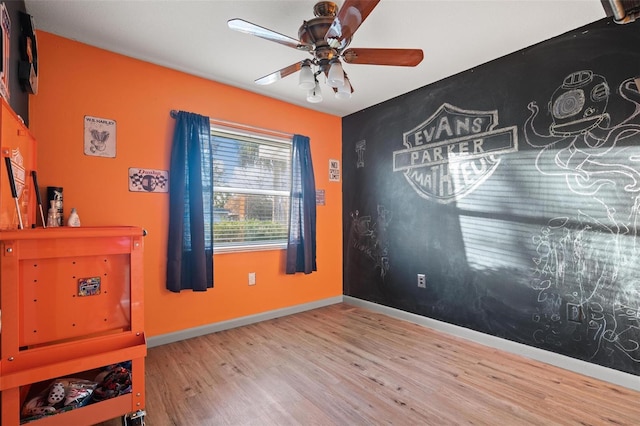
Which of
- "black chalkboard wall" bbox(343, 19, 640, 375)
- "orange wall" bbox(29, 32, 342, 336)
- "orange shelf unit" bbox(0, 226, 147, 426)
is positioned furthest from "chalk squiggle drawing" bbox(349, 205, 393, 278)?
"orange shelf unit" bbox(0, 226, 147, 426)

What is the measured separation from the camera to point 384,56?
1.92m

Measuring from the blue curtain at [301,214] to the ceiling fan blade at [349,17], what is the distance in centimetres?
195

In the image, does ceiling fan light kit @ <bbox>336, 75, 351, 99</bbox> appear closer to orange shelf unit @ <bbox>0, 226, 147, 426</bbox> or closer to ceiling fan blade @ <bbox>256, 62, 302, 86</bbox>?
ceiling fan blade @ <bbox>256, 62, 302, 86</bbox>

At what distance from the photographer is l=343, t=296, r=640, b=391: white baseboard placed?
2.05 metres

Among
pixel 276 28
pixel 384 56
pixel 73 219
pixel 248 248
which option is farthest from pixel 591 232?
pixel 73 219

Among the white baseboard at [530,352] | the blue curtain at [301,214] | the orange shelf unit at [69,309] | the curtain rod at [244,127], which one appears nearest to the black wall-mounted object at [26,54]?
the curtain rod at [244,127]

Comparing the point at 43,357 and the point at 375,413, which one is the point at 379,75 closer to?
the point at 375,413

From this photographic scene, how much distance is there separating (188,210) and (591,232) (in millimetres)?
3229

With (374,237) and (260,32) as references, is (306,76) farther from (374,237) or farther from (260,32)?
(374,237)

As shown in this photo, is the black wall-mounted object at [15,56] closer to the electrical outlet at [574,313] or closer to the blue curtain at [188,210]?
the blue curtain at [188,210]

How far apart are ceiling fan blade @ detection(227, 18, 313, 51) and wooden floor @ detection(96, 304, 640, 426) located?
217cm

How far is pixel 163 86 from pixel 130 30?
56 cm

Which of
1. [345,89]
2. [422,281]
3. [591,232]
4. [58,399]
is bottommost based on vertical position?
[58,399]

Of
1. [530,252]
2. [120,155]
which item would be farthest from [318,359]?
[120,155]
